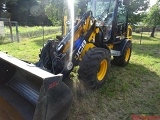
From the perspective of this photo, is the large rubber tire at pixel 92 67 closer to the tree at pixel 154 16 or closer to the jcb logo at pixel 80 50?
the jcb logo at pixel 80 50

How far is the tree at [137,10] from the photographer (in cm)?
2587

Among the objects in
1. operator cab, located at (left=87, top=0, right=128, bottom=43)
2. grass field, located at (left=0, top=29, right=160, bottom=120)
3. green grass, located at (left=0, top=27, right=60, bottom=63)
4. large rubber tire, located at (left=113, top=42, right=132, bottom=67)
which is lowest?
grass field, located at (left=0, top=29, right=160, bottom=120)

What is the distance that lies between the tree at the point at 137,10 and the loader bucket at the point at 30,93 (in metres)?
22.8

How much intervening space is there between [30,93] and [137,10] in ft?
84.7

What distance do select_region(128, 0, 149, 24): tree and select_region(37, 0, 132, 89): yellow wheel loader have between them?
20.1m

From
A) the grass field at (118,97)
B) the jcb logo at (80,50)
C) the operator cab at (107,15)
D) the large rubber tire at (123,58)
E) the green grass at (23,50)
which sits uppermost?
the operator cab at (107,15)

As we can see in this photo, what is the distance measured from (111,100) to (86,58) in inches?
43.2

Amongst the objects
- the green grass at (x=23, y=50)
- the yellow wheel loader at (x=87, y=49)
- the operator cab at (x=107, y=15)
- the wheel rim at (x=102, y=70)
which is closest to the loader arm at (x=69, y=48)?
the yellow wheel loader at (x=87, y=49)

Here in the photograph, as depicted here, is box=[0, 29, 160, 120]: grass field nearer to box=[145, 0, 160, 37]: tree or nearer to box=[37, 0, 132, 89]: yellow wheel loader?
box=[37, 0, 132, 89]: yellow wheel loader

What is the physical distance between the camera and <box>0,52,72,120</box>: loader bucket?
8.70ft

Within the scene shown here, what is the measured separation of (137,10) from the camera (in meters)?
27.5

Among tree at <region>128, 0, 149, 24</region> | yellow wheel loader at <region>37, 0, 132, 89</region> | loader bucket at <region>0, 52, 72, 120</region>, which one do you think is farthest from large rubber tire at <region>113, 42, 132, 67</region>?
tree at <region>128, 0, 149, 24</region>

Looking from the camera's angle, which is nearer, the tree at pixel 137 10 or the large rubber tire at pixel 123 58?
the large rubber tire at pixel 123 58

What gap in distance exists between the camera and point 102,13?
6227mm
